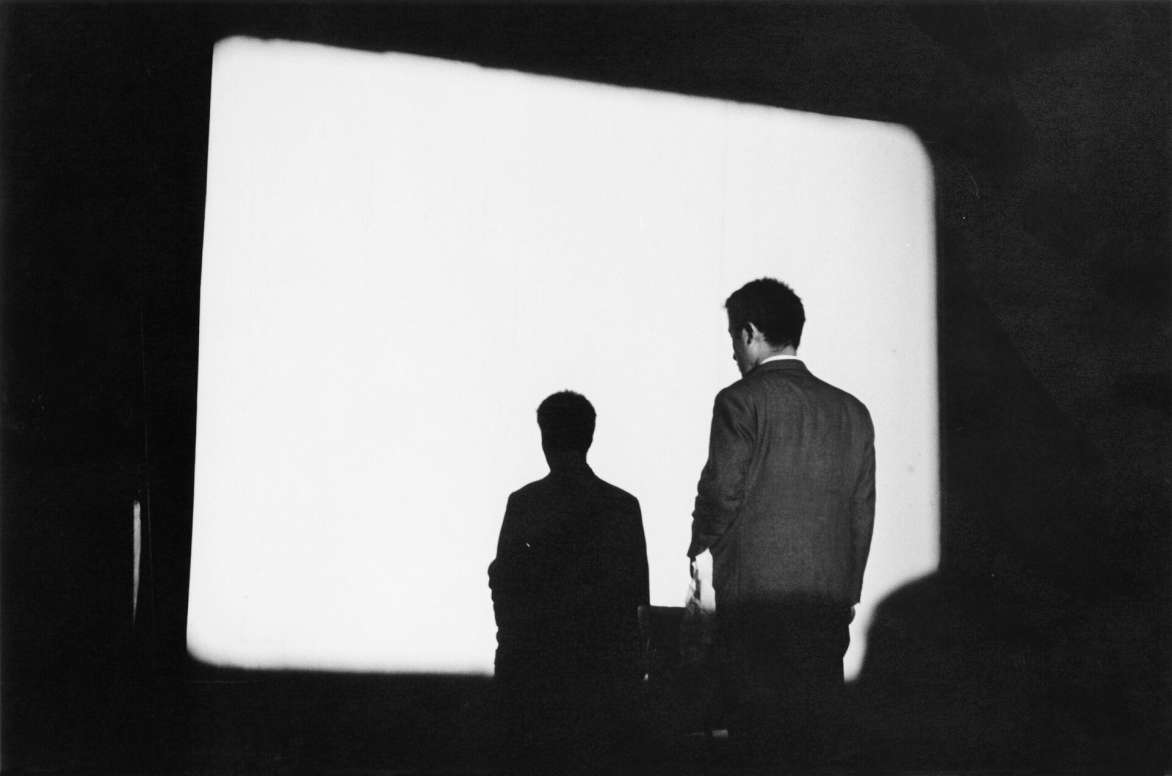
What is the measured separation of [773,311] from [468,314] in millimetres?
935

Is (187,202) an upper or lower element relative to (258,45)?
lower

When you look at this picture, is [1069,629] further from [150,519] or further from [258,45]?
[258,45]

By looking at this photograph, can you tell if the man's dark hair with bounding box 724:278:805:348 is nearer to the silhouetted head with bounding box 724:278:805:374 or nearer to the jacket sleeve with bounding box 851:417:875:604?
the silhouetted head with bounding box 724:278:805:374

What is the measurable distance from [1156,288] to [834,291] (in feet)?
3.53

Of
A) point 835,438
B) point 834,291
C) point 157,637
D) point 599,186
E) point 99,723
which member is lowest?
point 99,723

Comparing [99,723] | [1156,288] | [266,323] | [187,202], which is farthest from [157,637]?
[1156,288]

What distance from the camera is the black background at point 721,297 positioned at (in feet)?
8.67

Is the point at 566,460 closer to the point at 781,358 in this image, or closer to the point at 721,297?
the point at 781,358

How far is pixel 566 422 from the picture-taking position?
271cm

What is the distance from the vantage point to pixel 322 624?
277 cm

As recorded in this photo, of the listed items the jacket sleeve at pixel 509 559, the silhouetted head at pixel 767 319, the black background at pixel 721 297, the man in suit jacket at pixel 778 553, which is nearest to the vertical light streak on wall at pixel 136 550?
the black background at pixel 721 297

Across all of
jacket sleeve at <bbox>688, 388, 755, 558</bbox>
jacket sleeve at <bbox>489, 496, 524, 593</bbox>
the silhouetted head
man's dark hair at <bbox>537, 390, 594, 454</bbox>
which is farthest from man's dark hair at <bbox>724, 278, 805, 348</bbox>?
jacket sleeve at <bbox>489, 496, 524, 593</bbox>

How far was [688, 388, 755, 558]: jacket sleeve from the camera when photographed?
2.27 metres

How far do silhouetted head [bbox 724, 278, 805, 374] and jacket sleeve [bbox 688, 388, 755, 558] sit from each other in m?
0.17
